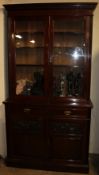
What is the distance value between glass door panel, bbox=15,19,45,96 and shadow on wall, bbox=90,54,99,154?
2.41 ft

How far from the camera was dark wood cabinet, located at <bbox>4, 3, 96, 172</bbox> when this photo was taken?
2.85 m

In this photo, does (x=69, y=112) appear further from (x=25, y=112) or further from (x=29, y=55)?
(x=29, y=55)

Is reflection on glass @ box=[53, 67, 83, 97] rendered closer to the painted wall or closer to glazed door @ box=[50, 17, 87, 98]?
glazed door @ box=[50, 17, 87, 98]

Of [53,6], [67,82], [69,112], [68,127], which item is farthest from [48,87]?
[53,6]

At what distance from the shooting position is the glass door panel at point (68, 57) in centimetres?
288

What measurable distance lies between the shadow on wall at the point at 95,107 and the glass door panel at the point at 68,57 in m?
0.33

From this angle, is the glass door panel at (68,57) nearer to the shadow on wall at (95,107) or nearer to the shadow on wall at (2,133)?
the shadow on wall at (95,107)

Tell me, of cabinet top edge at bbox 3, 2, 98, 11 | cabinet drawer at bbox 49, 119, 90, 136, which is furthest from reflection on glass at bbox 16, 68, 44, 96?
cabinet top edge at bbox 3, 2, 98, 11

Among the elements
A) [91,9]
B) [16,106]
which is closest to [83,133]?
[16,106]

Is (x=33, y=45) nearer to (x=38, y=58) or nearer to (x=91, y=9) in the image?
(x=38, y=58)

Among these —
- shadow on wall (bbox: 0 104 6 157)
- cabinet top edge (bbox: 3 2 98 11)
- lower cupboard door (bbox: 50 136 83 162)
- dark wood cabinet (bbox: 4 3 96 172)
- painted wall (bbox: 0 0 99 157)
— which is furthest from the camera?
shadow on wall (bbox: 0 104 6 157)

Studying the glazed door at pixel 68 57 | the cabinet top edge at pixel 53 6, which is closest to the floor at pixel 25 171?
the glazed door at pixel 68 57

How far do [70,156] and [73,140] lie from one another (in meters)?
0.23

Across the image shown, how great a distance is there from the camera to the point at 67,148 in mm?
2986
